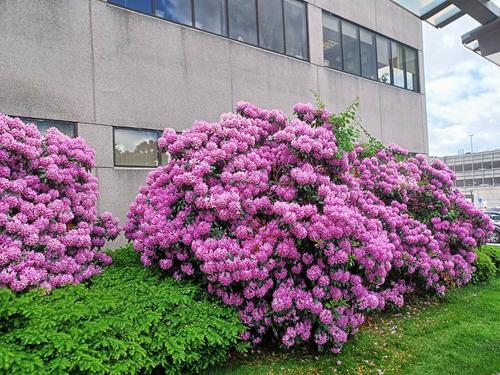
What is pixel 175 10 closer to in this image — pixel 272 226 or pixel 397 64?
pixel 272 226

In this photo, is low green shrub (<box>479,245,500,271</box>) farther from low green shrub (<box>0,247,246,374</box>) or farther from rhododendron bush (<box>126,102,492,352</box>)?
low green shrub (<box>0,247,246,374</box>)

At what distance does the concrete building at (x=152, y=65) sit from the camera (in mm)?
6977

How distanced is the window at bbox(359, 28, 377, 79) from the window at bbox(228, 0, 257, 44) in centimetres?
481

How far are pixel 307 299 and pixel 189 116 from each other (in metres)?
5.88

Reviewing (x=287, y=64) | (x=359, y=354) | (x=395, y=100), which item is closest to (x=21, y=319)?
(x=359, y=354)

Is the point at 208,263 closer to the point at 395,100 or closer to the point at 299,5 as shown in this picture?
the point at 299,5

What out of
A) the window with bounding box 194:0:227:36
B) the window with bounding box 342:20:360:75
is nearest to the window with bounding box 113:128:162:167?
the window with bounding box 194:0:227:36

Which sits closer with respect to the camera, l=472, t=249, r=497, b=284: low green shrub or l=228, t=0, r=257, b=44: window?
l=472, t=249, r=497, b=284: low green shrub

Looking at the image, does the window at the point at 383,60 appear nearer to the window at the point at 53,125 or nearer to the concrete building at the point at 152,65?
the concrete building at the point at 152,65

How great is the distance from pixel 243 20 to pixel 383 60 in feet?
21.3

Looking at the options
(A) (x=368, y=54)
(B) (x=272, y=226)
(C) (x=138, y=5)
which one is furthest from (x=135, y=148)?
(A) (x=368, y=54)

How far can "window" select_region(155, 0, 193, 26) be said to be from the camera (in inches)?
340

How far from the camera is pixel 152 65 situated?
8.39 m

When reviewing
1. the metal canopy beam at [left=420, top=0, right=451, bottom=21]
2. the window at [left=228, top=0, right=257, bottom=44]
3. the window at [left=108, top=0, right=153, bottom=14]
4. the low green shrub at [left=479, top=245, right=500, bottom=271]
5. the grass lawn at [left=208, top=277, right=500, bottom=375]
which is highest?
the window at [left=228, top=0, right=257, bottom=44]
